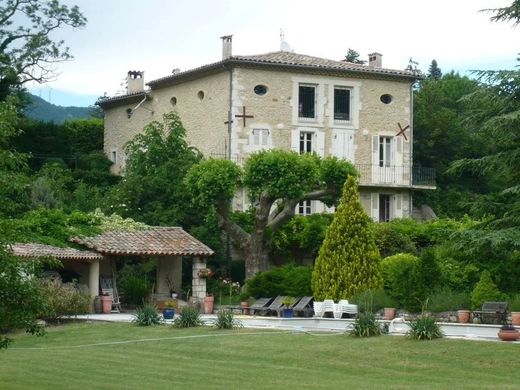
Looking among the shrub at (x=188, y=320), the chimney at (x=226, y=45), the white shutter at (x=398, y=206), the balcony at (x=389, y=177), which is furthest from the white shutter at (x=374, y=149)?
the shrub at (x=188, y=320)

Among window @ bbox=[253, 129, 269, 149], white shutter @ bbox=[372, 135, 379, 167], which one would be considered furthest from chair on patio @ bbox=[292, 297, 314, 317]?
white shutter @ bbox=[372, 135, 379, 167]

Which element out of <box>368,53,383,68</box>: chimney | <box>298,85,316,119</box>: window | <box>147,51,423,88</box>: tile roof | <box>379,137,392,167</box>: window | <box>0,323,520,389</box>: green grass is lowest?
<box>0,323,520,389</box>: green grass

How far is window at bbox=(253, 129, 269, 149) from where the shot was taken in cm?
4928

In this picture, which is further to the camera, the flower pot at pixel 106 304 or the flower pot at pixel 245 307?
the flower pot at pixel 106 304

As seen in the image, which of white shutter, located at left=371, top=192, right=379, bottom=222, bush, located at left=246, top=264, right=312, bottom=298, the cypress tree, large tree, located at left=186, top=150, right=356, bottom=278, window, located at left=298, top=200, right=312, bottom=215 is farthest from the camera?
white shutter, located at left=371, top=192, right=379, bottom=222

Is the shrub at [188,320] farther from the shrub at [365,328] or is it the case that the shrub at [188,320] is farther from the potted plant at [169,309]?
the shrub at [365,328]

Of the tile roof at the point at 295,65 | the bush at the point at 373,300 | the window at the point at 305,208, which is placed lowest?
the bush at the point at 373,300

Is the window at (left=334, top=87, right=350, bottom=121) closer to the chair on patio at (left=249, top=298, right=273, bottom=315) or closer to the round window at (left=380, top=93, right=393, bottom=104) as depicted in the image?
the round window at (left=380, top=93, right=393, bottom=104)

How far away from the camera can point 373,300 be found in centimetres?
3092

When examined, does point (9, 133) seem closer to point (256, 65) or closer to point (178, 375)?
point (178, 375)

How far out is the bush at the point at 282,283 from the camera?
121ft

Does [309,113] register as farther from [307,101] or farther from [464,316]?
[464,316]

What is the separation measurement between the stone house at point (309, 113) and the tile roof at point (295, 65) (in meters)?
0.04

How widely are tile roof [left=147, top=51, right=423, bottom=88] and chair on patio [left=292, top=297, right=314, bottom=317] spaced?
1641cm
